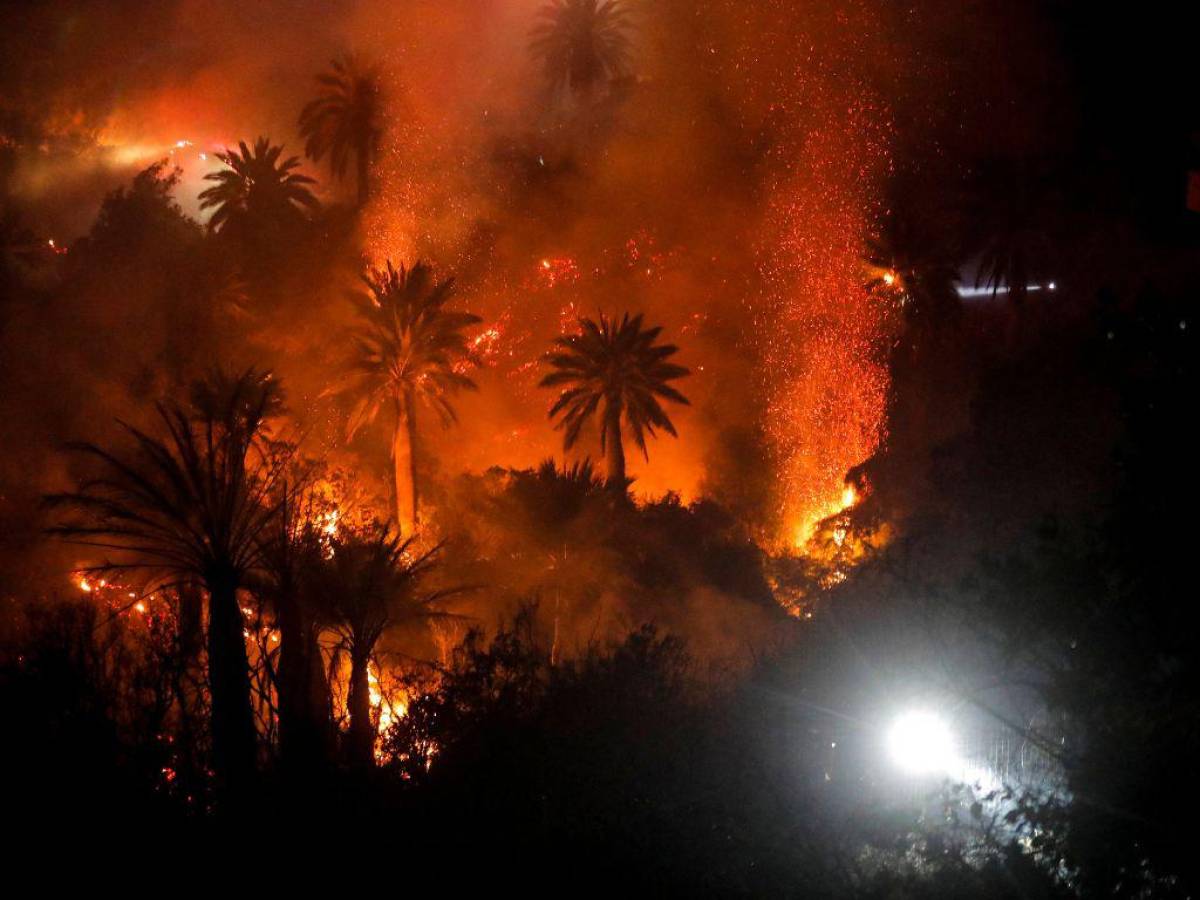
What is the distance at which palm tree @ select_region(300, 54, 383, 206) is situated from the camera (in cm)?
4906

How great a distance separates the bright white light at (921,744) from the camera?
14945mm

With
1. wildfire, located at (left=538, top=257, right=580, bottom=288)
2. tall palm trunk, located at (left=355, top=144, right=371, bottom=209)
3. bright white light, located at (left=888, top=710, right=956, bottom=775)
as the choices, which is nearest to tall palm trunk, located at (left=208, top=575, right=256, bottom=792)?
bright white light, located at (left=888, top=710, right=956, bottom=775)

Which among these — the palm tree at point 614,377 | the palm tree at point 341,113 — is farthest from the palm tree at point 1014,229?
→ the palm tree at point 341,113

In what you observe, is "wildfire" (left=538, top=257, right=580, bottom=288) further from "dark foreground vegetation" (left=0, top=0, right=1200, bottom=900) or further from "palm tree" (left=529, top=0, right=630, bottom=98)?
"palm tree" (left=529, top=0, right=630, bottom=98)

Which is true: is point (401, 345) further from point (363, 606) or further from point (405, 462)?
point (363, 606)

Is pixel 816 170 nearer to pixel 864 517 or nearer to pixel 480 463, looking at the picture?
pixel 864 517

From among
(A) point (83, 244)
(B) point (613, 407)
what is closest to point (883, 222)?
(B) point (613, 407)

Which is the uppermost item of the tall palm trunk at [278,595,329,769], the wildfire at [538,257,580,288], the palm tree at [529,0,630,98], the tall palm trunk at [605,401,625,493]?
the palm tree at [529,0,630,98]

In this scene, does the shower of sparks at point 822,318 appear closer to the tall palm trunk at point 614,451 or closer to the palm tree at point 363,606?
the tall palm trunk at point 614,451

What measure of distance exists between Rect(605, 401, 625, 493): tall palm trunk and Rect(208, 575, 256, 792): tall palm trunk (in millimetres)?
26483

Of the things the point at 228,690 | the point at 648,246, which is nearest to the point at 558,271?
the point at 648,246

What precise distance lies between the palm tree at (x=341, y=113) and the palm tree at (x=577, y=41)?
834 centimetres

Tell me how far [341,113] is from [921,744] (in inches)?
1682

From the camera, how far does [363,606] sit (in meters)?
19.6
